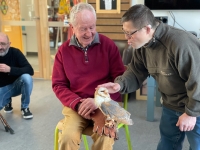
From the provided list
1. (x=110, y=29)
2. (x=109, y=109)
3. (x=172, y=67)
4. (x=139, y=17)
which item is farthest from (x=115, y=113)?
(x=110, y=29)

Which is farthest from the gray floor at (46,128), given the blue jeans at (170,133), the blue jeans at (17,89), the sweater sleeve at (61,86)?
the sweater sleeve at (61,86)

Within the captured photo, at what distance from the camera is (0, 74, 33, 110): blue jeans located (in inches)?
96.0

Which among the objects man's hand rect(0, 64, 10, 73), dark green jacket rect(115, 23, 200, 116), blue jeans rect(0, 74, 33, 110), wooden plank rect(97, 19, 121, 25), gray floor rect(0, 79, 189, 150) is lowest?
gray floor rect(0, 79, 189, 150)

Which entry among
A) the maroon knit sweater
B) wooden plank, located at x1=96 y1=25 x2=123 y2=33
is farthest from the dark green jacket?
wooden plank, located at x1=96 y1=25 x2=123 y2=33

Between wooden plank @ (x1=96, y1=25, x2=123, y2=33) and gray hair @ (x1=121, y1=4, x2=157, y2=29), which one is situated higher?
gray hair @ (x1=121, y1=4, x2=157, y2=29)

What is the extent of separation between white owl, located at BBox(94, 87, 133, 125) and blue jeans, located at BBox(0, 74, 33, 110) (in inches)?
55.6

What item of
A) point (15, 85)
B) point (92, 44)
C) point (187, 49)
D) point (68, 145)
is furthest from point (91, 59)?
point (15, 85)

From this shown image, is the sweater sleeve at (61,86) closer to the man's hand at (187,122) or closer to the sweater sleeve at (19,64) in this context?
the man's hand at (187,122)

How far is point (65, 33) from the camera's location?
150 inches

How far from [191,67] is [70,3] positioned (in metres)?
2.80

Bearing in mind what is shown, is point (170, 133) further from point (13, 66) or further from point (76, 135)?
point (13, 66)

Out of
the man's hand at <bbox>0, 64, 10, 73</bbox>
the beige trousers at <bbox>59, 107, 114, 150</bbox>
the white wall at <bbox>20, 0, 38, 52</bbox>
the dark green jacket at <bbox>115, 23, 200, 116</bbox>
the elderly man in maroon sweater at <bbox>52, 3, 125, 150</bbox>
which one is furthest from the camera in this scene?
the white wall at <bbox>20, 0, 38, 52</bbox>

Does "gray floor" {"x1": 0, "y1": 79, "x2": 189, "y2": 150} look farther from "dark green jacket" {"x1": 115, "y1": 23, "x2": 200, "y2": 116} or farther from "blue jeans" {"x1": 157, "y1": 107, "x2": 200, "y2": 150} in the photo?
"dark green jacket" {"x1": 115, "y1": 23, "x2": 200, "y2": 116}

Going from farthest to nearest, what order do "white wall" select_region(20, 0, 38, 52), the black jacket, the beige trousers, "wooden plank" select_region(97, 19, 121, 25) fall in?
"white wall" select_region(20, 0, 38, 52) < "wooden plank" select_region(97, 19, 121, 25) < the black jacket < the beige trousers
